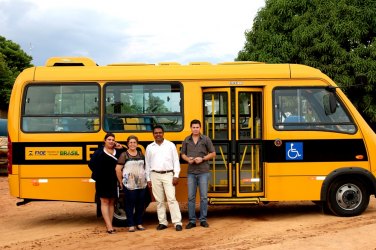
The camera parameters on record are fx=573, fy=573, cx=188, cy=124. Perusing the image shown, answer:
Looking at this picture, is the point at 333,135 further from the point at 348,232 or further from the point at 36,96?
the point at 36,96

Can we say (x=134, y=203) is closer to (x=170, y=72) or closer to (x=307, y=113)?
(x=170, y=72)

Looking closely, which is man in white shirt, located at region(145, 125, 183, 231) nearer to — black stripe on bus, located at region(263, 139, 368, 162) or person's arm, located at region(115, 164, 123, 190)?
person's arm, located at region(115, 164, 123, 190)

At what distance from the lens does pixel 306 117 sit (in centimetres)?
1062

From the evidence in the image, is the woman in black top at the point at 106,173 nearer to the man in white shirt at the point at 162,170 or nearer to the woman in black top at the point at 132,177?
the woman in black top at the point at 132,177

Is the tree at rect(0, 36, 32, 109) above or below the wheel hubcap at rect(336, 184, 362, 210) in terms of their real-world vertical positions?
above

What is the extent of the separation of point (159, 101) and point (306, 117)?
274 centimetres

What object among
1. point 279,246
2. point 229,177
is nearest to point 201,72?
point 229,177

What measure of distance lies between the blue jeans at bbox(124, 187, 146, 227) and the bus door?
138 centimetres

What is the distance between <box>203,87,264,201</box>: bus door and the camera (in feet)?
34.6

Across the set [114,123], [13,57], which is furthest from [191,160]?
[13,57]

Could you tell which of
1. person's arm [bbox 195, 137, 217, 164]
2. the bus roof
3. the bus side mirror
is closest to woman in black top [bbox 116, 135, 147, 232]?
person's arm [bbox 195, 137, 217, 164]

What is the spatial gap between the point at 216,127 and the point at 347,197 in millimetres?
2776

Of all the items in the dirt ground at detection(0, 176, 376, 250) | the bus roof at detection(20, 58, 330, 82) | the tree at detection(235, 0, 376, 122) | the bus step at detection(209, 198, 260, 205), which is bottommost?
the dirt ground at detection(0, 176, 376, 250)

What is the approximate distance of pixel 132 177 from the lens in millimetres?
9828
